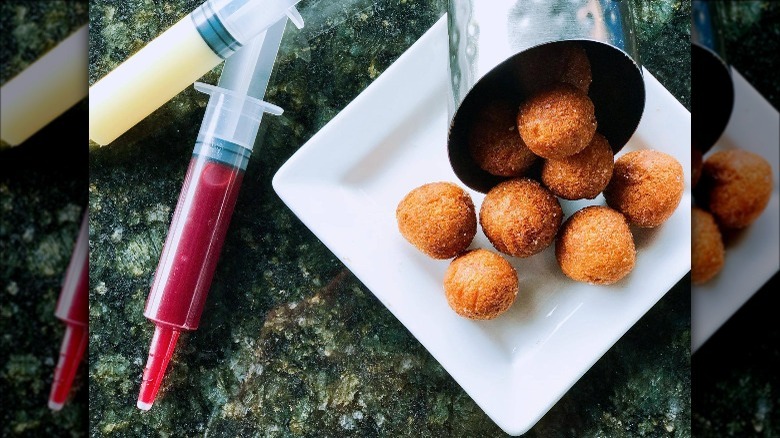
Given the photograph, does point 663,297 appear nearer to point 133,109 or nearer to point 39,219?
point 133,109

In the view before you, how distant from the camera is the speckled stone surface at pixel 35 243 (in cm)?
95

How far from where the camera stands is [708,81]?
31.1 inches

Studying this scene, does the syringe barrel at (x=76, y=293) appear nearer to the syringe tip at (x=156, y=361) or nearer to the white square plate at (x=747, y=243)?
the syringe tip at (x=156, y=361)

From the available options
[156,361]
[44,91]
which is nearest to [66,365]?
[156,361]

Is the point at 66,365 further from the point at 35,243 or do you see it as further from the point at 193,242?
the point at 193,242

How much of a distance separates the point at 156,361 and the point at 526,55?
0.48 metres

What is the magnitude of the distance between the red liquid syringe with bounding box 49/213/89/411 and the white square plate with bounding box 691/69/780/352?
72cm

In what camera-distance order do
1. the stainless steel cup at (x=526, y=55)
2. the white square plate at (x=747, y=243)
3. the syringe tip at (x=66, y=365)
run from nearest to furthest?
the stainless steel cup at (x=526, y=55) < the white square plate at (x=747, y=243) < the syringe tip at (x=66, y=365)

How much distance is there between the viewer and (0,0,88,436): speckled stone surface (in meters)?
0.95

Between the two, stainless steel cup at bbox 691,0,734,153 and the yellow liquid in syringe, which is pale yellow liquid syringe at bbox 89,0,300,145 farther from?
stainless steel cup at bbox 691,0,734,153

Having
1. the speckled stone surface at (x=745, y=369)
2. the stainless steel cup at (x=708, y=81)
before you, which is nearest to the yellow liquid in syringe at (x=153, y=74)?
the stainless steel cup at (x=708, y=81)

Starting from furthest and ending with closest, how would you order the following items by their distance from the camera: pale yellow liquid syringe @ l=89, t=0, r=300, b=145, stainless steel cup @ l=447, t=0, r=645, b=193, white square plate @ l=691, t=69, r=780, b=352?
1. white square plate @ l=691, t=69, r=780, b=352
2. pale yellow liquid syringe @ l=89, t=0, r=300, b=145
3. stainless steel cup @ l=447, t=0, r=645, b=193

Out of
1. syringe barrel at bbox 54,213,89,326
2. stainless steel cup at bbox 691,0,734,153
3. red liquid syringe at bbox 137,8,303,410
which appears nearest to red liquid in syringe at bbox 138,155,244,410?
red liquid syringe at bbox 137,8,303,410

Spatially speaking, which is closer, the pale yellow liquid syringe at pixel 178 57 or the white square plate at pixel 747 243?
the pale yellow liquid syringe at pixel 178 57
